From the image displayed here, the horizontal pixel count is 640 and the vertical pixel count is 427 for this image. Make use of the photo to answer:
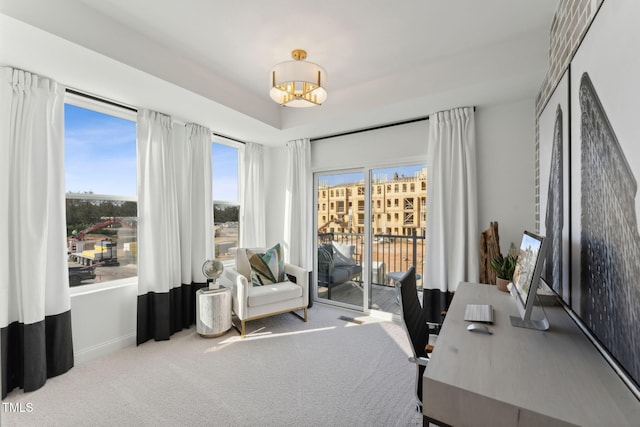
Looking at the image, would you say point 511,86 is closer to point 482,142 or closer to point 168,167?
point 482,142

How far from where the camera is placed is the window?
3736mm

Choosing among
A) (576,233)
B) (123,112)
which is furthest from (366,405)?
(123,112)

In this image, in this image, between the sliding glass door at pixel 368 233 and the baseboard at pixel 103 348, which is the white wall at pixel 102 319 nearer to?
the baseboard at pixel 103 348

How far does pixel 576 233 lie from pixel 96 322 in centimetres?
364

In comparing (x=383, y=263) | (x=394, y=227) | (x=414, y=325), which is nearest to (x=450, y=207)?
(x=394, y=227)

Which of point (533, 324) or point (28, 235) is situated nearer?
point (533, 324)

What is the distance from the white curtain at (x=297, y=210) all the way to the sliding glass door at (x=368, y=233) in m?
0.19

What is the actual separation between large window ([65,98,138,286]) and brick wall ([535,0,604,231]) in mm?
3529

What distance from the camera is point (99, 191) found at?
267 cm

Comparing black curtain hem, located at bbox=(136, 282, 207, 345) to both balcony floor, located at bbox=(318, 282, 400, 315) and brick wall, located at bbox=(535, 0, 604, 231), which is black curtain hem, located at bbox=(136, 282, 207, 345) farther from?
brick wall, located at bbox=(535, 0, 604, 231)

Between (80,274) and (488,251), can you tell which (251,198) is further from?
(488,251)

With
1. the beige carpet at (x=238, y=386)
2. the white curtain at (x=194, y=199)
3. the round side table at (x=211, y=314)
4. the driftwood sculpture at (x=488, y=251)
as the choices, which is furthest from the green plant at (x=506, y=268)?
the white curtain at (x=194, y=199)

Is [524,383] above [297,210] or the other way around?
the other way around

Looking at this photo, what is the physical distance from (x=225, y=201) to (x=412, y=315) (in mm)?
3030
